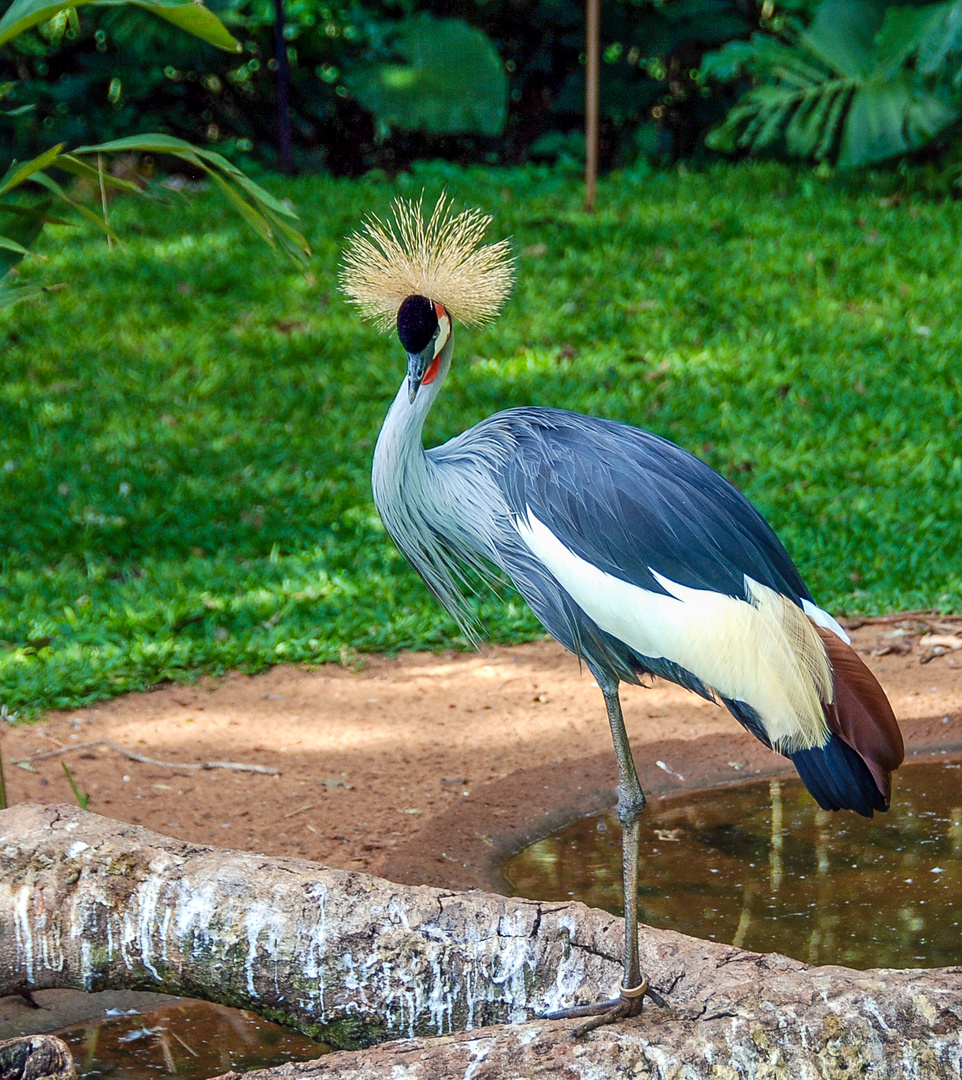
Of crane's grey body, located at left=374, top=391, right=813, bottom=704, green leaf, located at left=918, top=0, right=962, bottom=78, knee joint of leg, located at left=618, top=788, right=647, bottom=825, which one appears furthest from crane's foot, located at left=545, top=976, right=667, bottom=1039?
green leaf, located at left=918, top=0, right=962, bottom=78

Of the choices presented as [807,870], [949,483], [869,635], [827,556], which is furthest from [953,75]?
[807,870]

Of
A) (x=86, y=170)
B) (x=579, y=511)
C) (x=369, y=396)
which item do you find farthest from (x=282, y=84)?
(x=579, y=511)

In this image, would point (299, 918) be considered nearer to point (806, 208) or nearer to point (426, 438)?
point (426, 438)

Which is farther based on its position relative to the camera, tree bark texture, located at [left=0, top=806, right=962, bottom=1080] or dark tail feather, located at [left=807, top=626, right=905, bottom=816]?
tree bark texture, located at [left=0, top=806, right=962, bottom=1080]

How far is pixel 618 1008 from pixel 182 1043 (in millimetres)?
1168

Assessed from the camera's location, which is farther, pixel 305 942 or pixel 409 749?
pixel 409 749

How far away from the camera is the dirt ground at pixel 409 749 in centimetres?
404

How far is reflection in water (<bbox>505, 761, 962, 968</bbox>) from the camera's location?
3539 mm

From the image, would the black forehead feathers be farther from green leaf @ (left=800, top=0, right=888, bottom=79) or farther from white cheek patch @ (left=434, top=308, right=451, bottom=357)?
green leaf @ (left=800, top=0, right=888, bottom=79)

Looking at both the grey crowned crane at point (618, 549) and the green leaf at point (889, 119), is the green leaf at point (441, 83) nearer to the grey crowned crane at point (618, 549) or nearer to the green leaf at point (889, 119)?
the green leaf at point (889, 119)

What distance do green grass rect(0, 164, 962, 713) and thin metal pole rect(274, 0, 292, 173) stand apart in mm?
462

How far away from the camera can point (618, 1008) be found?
2.67 metres

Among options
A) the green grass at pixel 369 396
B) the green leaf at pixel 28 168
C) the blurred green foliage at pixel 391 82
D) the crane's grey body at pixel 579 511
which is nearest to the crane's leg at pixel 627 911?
the crane's grey body at pixel 579 511

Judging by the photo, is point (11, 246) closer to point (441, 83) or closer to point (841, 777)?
point (841, 777)
